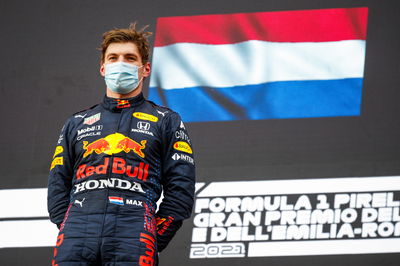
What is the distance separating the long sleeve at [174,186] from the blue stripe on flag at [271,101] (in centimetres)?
125

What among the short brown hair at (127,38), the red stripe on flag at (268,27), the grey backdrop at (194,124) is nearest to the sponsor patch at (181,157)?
the short brown hair at (127,38)

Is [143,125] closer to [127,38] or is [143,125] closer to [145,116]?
[145,116]

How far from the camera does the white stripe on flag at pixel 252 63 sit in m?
3.44

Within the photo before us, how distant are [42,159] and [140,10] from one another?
844 mm

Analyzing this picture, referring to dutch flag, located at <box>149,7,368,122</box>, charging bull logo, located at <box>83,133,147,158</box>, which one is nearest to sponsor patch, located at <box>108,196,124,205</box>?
charging bull logo, located at <box>83,133,147,158</box>

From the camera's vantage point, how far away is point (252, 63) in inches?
138

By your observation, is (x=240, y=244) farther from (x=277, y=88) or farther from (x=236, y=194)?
(x=277, y=88)

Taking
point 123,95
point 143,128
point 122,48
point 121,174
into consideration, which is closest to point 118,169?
point 121,174

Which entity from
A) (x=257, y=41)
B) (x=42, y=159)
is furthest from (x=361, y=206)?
(x=42, y=159)

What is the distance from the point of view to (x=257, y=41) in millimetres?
3561

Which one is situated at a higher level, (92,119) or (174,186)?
(92,119)

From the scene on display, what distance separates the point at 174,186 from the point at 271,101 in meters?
1.36

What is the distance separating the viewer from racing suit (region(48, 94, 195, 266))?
2.01 meters

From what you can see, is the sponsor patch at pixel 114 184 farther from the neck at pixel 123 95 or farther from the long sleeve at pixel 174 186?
the neck at pixel 123 95
